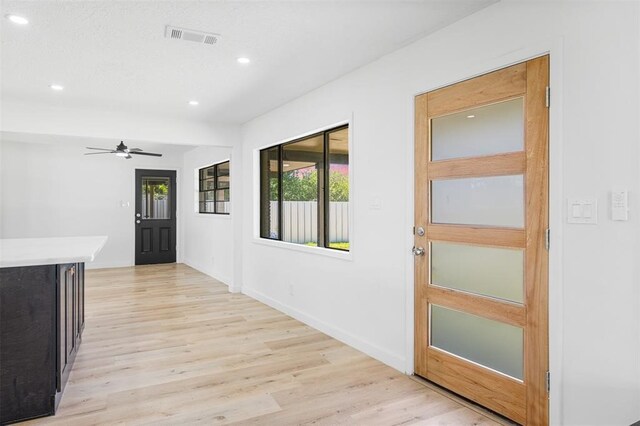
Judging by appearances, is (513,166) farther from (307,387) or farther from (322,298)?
(322,298)

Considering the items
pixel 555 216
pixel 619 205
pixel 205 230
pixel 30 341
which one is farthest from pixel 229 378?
pixel 205 230

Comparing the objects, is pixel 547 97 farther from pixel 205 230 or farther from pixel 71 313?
pixel 205 230

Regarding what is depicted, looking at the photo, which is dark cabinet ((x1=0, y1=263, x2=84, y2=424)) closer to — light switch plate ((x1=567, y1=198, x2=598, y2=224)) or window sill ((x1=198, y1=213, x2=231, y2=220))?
light switch plate ((x1=567, y1=198, x2=598, y2=224))

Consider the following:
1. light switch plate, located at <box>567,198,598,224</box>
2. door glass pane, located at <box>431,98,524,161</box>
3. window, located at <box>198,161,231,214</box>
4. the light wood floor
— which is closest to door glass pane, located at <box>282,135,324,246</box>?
the light wood floor

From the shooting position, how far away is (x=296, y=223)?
4859 mm

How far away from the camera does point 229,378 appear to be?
2975mm

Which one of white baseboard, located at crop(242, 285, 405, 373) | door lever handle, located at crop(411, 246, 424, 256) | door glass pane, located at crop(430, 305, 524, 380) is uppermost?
door lever handle, located at crop(411, 246, 424, 256)

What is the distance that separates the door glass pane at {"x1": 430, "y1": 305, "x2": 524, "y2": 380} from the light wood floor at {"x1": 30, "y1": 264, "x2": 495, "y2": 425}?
1.04 feet

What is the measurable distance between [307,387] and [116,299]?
3848 mm

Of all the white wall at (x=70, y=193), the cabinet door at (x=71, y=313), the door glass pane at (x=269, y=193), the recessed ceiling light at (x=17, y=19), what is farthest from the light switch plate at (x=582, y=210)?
the white wall at (x=70, y=193)

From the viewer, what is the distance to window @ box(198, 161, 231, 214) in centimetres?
712

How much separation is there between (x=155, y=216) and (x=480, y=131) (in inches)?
310

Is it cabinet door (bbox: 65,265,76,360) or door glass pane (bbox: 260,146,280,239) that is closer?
cabinet door (bbox: 65,265,76,360)

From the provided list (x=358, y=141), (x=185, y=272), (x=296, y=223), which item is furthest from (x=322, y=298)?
(x=185, y=272)
